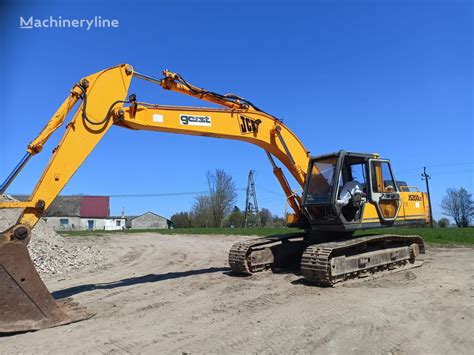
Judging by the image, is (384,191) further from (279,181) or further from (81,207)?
(81,207)

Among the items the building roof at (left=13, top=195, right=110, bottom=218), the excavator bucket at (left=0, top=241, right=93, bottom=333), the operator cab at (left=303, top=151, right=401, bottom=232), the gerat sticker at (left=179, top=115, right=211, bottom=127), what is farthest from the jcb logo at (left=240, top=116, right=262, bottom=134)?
the building roof at (left=13, top=195, right=110, bottom=218)

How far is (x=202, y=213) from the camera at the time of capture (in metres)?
70.1

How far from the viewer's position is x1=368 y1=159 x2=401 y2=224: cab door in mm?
9938

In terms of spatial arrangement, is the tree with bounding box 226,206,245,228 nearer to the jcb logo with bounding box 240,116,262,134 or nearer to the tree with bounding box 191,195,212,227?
the tree with bounding box 191,195,212,227

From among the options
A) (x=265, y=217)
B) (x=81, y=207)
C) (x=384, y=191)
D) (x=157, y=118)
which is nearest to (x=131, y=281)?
(x=157, y=118)

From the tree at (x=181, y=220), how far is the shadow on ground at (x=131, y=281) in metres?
61.6

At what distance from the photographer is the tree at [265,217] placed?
225ft

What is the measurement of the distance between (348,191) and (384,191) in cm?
118

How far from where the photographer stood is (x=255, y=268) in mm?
10258

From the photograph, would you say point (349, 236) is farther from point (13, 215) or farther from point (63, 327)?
point (13, 215)

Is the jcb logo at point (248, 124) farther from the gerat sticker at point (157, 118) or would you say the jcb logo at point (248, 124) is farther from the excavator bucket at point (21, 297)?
the excavator bucket at point (21, 297)

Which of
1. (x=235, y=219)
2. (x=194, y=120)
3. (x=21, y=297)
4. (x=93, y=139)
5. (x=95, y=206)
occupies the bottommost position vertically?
(x=21, y=297)

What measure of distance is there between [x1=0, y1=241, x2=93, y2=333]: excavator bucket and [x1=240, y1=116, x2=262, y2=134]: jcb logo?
5.33 m

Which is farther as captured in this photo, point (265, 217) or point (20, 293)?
point (265, 217)
